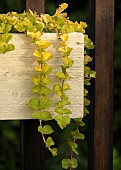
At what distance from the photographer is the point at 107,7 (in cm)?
171

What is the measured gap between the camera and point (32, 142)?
1.64 meters

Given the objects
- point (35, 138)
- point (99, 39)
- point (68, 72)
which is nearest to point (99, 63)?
point (99, 39)

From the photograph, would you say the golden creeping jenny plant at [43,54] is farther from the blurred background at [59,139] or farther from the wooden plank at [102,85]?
the blurred background at [59,139]

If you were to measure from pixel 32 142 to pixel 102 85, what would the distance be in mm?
280

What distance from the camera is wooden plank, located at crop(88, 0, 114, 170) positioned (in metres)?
1.70

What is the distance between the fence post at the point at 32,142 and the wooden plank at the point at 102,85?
173mm

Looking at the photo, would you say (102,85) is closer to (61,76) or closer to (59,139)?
(61,76)

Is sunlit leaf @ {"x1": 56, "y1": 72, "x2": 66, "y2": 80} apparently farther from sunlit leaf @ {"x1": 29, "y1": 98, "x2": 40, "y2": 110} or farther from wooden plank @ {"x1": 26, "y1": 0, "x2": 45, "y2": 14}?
wooden plank @ {"x1": 26, "y1": 0, "x2": 45, "y2": 14}

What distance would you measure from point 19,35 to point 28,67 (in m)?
0.09

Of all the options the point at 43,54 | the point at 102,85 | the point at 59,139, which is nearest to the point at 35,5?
the point at 43,54

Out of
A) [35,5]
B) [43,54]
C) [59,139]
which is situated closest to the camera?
[43,54]

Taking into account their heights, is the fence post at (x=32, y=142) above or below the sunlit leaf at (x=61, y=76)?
below

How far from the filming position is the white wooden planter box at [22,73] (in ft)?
4.87

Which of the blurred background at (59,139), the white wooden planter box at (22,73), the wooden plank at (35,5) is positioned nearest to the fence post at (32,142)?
the wooden plank at (35,5)
